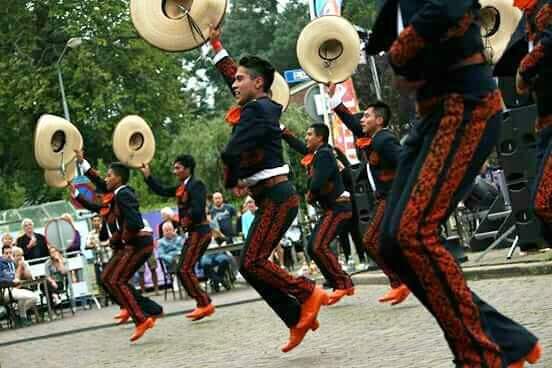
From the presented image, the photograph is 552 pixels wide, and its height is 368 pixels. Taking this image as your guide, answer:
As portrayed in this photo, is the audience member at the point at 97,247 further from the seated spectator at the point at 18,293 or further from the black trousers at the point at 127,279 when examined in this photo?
the black trousers at the point at 127,279

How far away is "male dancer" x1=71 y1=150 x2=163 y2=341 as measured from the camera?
13.9 metres

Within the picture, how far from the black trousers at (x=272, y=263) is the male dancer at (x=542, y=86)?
2303mm

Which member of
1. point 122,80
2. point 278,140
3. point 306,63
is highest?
point 122,80

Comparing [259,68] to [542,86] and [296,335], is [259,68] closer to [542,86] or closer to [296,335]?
[296,335]

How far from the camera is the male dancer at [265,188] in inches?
347

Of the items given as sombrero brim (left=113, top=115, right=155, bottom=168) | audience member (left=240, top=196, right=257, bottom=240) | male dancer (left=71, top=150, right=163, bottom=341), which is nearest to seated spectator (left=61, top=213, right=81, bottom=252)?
audience member (left=240, top=196, right=257, bottom=240)

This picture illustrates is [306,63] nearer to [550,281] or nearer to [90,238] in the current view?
[550,281]

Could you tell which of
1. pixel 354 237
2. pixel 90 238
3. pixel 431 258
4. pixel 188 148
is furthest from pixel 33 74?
pixel 431 258

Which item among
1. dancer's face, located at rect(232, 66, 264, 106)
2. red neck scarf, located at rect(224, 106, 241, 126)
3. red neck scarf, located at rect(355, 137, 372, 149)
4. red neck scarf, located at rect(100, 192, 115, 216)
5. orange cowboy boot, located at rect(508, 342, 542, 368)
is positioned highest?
dancer's face, located at rect(232, 66, 264, 106)

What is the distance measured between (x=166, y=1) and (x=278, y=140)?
1899mm

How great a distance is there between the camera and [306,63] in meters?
13.2

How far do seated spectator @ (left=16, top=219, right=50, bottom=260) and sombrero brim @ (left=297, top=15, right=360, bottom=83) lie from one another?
1084 cm

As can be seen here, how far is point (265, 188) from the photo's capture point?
9.05 m

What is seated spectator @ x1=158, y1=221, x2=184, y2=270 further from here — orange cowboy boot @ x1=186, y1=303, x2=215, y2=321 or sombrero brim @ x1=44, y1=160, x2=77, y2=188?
orange cowboy boot @ x1=186, y1=303, x2=215, y2=321
